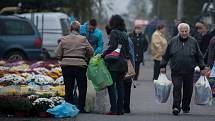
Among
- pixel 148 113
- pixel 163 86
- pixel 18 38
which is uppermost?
pixel 18 38

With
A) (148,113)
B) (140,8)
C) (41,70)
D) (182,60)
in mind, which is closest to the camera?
(182,60)

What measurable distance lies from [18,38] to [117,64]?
1167cm

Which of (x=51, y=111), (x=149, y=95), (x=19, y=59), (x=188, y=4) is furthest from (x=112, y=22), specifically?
(x=188, y=4)

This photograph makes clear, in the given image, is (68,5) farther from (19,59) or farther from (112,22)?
(112,22)

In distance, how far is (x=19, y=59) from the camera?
81.0 ft

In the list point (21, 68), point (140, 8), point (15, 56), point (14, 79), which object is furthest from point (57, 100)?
point (140, 8)

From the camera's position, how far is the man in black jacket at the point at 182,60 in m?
14.0

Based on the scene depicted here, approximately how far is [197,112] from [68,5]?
25.6 metres

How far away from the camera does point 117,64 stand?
13.8 m

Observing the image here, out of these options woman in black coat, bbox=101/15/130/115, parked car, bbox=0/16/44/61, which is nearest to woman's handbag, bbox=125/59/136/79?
woman in black coat, bbox=101/15/130/115

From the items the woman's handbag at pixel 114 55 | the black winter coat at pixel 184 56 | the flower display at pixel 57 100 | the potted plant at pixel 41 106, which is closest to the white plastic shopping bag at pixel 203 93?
the black winter coat at pixel 184 56

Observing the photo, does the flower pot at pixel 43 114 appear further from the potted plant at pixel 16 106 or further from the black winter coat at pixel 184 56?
the black winter coat at pixel 184 56

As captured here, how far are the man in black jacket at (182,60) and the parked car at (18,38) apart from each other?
37.3ft

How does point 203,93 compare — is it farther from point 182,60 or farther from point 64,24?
point 64,24
